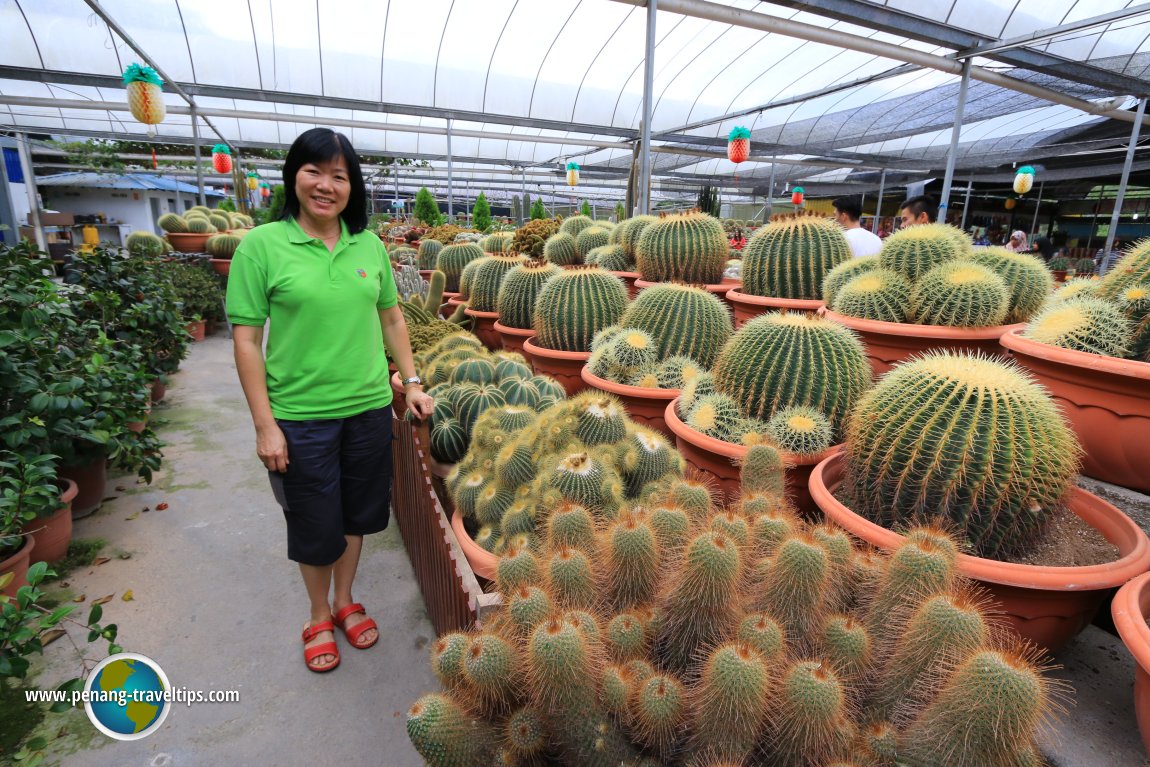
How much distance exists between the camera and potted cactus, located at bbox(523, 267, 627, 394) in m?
3.42

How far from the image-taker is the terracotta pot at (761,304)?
3053mm

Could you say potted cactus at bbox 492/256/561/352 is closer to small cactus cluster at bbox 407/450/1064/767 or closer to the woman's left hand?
the woman's left hand

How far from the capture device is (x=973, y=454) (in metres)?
1.45

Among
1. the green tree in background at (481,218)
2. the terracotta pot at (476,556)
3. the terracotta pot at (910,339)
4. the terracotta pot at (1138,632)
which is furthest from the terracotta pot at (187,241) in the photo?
the terracotta pot at (1138,632)

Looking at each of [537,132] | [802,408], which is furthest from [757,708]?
[537,132]

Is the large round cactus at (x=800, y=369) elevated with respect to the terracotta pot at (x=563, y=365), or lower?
elevated

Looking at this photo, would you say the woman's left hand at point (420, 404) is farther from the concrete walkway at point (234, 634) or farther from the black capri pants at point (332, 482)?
the concrete walkway at point (234, 634)

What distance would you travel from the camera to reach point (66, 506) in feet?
8.79

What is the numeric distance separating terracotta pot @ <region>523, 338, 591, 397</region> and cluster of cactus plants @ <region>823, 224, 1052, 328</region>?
1357 mm

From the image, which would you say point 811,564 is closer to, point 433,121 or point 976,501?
point 976,501

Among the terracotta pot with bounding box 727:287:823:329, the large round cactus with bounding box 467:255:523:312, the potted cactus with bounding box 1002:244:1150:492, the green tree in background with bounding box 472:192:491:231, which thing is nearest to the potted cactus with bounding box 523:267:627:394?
the terracotta pot with bounding box 727:287:823:329

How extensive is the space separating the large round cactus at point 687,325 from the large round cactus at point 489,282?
195 cm

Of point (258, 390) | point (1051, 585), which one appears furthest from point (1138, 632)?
point (258, 390)

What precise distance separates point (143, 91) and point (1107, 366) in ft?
30.8
